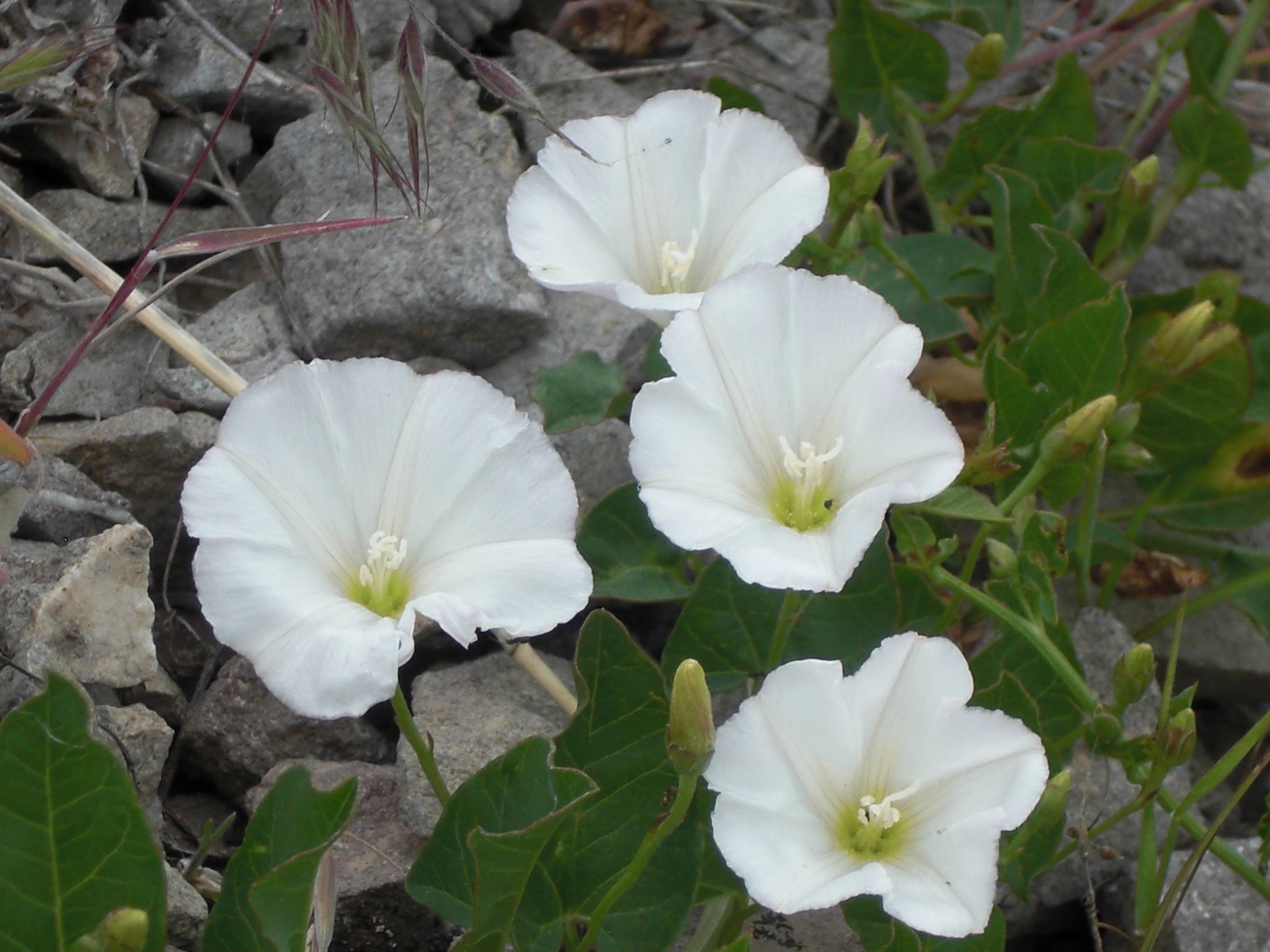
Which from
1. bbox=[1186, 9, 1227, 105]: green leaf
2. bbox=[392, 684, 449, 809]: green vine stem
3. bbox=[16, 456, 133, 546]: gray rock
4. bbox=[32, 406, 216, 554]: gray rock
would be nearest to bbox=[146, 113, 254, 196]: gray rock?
bbox=[32, 406, 216, 554]: gray rock

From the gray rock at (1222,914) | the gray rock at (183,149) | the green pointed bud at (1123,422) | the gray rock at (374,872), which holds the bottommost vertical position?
the gray rock at (1222,914)

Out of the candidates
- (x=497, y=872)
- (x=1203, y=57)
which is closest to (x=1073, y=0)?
(x=1203, y=57)

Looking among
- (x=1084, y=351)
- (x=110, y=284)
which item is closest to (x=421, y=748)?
(x=110, y=284)

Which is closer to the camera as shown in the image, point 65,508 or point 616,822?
point 616,822

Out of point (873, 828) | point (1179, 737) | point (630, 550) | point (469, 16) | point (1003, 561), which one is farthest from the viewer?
point (469, 16)

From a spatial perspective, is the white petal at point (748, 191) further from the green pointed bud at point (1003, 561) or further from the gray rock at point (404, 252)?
the green pointed bud at point (1003, 561)

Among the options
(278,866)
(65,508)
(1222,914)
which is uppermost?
(278,866)

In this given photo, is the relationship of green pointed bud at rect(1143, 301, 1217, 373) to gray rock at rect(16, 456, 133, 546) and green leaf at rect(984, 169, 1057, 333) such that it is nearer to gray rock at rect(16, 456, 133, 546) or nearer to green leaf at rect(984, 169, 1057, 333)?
green leaf at rect(984, 169, 1057, 333)

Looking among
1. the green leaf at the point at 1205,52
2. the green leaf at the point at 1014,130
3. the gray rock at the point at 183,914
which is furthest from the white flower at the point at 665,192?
the green leaf at the point at 1205,52

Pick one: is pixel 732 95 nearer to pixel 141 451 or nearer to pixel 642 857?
pixel 141 451
